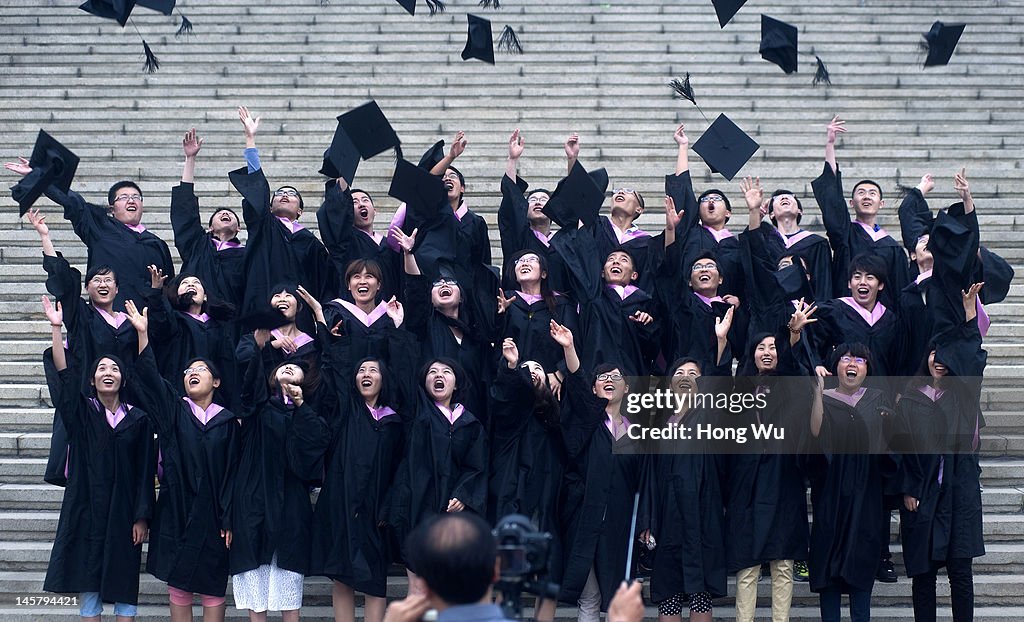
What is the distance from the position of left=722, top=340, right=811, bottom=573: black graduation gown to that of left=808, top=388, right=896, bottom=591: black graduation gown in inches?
3.3

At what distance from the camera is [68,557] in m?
6.54

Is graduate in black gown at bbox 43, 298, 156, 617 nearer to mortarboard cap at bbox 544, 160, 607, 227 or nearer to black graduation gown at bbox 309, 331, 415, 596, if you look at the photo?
black graduation gown at bbox 309, 331, 415, 596

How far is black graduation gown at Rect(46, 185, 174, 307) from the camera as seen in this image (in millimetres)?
7875

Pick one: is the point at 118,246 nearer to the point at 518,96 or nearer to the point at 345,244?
the point at 345,244

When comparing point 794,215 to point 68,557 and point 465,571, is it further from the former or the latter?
point 465,571

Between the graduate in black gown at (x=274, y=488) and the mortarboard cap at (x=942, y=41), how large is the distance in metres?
5.44

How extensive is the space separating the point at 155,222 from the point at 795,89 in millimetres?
5842

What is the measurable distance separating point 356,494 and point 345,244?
195cm

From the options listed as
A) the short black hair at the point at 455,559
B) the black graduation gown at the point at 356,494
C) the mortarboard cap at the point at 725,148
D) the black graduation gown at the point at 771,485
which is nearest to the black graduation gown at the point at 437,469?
the black graduation gown at the point at 356,494

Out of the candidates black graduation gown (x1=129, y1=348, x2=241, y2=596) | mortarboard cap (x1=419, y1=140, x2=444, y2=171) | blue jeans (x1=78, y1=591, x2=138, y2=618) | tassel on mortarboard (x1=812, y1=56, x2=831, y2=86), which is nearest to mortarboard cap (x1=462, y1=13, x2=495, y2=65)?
mortarboard cap (x1=419, y1=140, x2=444, y2=171)

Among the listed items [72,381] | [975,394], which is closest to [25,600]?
[72,381]

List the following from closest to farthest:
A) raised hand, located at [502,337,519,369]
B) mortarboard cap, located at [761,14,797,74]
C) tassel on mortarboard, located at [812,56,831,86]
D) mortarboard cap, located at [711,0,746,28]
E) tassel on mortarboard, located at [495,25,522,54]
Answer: raised hand, located at [502,337,519,369]
mortarboard cap, located at [711,0,746,28]
mortarboard cap, located at [761,14,797,74]
tassel on mortarboard, located at [812,56,831,86]
tassel on mortarboard, located at [495,25,522,54]
